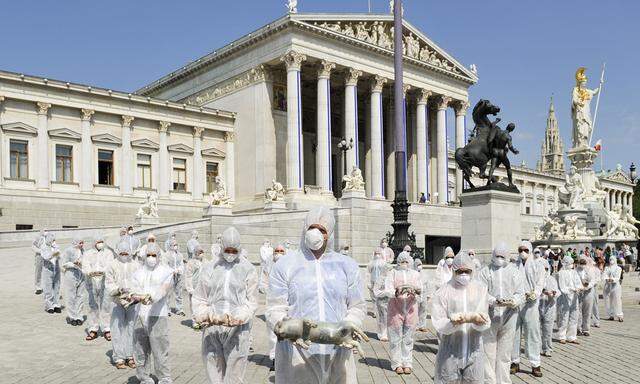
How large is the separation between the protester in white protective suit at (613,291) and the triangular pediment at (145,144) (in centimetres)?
3509

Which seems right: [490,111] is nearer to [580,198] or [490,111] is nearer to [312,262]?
[312,262]

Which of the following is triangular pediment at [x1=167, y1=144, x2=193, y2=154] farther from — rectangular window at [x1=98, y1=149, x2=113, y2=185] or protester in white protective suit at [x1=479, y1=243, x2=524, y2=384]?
protester in white protective suit at [x1=479, y1=243, x2=524, y2=384]

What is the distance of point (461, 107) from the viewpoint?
59.4m

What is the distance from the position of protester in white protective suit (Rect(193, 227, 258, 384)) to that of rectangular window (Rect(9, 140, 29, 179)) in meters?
36.7

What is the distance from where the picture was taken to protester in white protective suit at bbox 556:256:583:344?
13.6m

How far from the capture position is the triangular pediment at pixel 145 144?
4512 cm

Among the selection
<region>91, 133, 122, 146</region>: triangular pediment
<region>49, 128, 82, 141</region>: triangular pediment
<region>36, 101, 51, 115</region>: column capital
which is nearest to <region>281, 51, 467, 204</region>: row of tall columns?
<region>91, 133, 122, 146</region>: triangular pediment

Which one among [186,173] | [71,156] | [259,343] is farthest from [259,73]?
[259,343]

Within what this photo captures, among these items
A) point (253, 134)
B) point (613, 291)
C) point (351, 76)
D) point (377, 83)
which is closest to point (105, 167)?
point (253, 134)

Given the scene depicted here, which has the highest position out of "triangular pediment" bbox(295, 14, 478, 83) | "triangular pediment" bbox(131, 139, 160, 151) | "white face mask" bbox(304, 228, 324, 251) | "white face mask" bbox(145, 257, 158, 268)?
"triangular pediment" bbox(295, 14, 478, 83)

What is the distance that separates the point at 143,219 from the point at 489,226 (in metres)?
23.4

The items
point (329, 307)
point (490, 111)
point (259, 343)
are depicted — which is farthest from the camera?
point (490, 111)

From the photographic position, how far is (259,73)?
158ft

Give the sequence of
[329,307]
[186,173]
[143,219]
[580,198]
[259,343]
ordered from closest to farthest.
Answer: [329,307] → [259,343] → [580,198] → [143,219] → [186,173]
